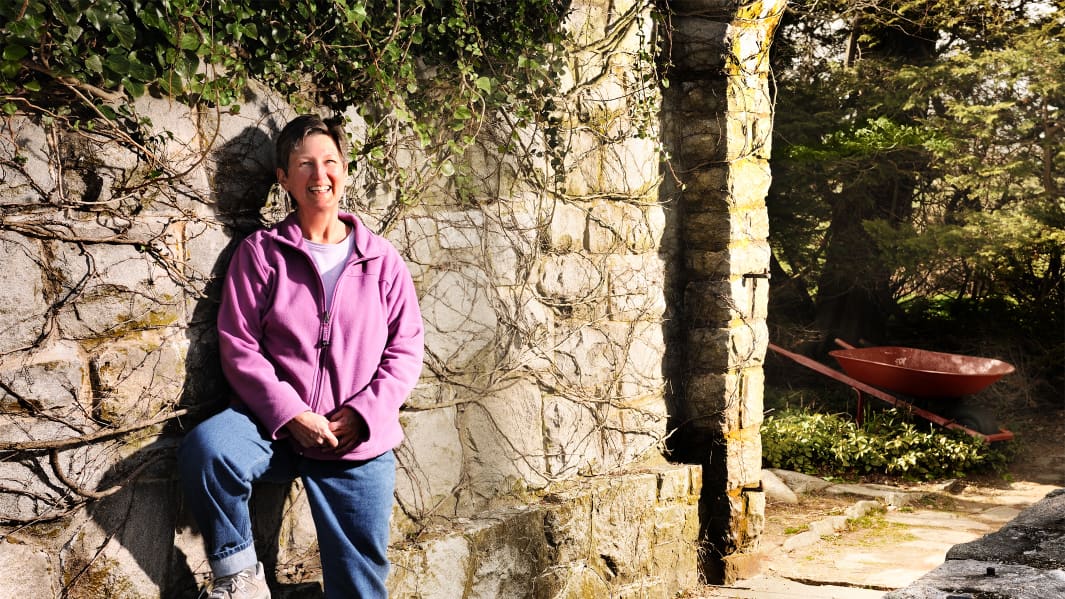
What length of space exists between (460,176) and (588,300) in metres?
0.87

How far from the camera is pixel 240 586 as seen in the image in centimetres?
231

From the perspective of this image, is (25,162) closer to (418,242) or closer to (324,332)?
(324,332)

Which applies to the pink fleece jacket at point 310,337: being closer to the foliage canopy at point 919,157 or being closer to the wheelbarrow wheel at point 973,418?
the wheelbarrow wheel at point 973,418

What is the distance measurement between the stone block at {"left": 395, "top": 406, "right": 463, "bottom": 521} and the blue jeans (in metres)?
Answer: 0.31

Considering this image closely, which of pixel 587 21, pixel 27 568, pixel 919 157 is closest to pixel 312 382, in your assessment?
pixel 27 568

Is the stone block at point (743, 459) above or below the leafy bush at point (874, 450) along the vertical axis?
above

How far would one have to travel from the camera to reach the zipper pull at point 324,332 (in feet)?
8.18

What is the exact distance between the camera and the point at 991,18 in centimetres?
833

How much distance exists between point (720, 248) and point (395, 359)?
2071 millimetres

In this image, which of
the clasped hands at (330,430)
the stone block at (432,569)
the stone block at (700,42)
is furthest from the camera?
the stone block at (700,42)

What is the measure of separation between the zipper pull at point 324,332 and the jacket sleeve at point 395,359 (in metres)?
0.18

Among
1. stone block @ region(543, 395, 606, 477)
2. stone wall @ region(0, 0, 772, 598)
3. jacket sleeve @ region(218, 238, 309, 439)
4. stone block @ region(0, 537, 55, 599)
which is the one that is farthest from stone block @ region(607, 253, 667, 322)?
stone block @ region(0, 537, 55, 599)

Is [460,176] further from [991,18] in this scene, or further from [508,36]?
[991,18]

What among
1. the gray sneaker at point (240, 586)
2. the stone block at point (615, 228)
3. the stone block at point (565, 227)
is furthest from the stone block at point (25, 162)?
the stone block at point (615, 228)
